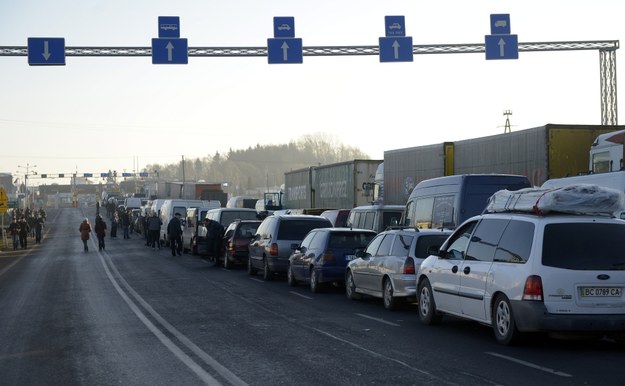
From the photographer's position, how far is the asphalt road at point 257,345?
942 cm

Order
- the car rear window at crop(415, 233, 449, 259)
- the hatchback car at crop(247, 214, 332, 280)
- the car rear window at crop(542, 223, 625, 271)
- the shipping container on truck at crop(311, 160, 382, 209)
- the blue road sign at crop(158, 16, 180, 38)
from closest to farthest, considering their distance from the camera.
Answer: the car rear window at crop(542, 223, 625, 271) < the car rear window at crop(415, 233, 449, 259) < the hatchback car at crop(247, 214, 332, 280) < the blue road sign at crop(158, 16, 180, 38) < the shipping container on truck at crop(311, 160, 382, 209)

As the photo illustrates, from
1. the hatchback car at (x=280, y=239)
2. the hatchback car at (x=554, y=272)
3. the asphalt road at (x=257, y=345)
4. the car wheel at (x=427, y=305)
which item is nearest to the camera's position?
the asphalt road at (x=257, y=345)

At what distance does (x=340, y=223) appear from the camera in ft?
96.3

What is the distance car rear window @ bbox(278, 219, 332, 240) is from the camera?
24.6 m

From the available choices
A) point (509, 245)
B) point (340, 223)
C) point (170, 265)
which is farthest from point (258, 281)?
point (509, 245)

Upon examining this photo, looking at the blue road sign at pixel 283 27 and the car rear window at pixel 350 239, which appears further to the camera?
the blue road sign at pixel 283 27

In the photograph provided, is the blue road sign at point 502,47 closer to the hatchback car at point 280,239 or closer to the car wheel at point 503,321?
the hatchback car at point 280,239

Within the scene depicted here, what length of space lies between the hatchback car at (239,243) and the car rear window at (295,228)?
454 cm

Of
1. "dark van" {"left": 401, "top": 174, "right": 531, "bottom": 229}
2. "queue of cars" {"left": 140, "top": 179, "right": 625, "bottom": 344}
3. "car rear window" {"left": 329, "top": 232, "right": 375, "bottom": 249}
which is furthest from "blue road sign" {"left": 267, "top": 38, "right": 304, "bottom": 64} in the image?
"queue of cars" {"left": 140, "top": 179, "right": 625, "bottom": 344}

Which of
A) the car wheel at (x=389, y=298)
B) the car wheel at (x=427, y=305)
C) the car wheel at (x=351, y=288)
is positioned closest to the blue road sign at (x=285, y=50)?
the car wheel at (x=351, y=288)

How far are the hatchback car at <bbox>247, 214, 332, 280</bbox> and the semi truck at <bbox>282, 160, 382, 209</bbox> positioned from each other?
897cm

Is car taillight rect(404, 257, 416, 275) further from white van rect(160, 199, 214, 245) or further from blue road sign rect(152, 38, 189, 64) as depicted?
white van rect(160, 199, 214, 245)

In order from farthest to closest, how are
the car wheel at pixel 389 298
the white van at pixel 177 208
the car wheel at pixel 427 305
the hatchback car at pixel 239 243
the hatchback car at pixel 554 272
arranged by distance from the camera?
the white van at pixel 177 208, the hatchback car at pixel 239 243, the car wheel at pixel 389 298, the car wheel at pixel 427 305, the hatchback car at pixel 554 272

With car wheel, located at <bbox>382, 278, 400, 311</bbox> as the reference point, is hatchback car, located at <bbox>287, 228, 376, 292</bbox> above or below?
above
